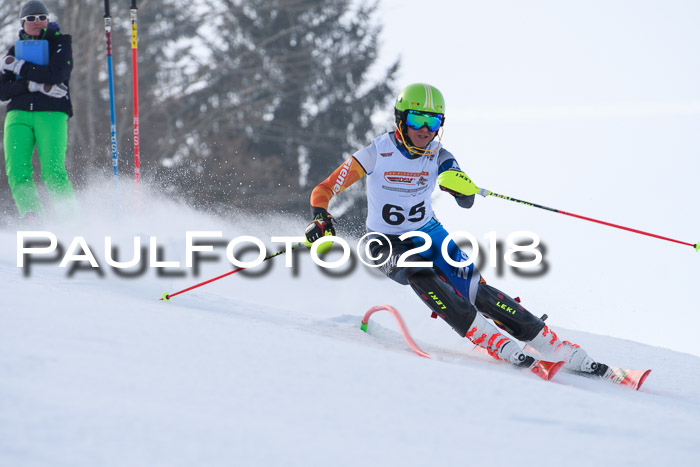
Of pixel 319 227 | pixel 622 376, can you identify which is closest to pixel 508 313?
pixel 622 376

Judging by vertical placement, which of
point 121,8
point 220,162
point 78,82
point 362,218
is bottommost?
point 362,218

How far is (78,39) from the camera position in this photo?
57.4 feet

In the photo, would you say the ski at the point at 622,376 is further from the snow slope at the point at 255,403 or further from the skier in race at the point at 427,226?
the snow slope at the point at 255,403

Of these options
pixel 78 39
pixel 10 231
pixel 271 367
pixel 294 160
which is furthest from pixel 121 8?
pixel 271 367

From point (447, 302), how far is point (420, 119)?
3.51ft

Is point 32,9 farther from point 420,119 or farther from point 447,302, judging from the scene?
point 447,302

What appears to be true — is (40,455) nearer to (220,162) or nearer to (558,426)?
(558,426)

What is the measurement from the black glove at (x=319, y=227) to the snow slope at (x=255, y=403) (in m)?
0.81

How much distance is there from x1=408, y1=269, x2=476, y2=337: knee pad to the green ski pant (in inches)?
122

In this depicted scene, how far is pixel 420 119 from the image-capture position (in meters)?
4.32

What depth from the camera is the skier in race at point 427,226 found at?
393 centimetres

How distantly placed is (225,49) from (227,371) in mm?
19623

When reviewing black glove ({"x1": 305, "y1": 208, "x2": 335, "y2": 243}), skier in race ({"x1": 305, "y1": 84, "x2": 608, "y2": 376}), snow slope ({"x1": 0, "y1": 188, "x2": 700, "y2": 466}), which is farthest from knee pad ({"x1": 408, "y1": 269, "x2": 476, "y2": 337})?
black glove ({"x1": 305, "y1": 208, "x2": 335, "y2": 243})

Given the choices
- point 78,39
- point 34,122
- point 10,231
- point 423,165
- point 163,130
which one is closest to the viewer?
point 423,165
